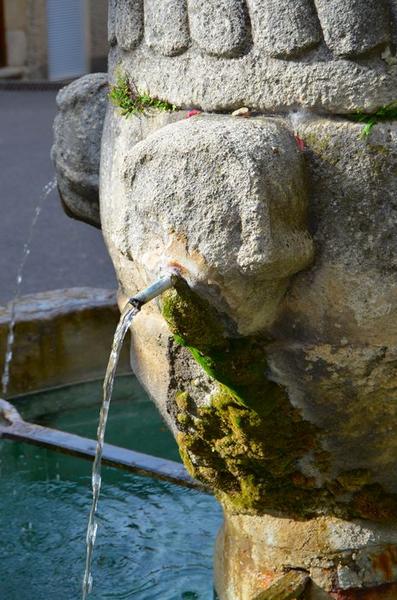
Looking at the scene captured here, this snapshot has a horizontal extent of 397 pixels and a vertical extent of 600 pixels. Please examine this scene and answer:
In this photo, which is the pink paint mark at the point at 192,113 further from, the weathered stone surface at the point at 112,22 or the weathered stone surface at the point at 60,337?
the weathered stone surface at the point at 60,337

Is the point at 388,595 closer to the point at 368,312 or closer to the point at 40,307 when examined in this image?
the point at 368,312

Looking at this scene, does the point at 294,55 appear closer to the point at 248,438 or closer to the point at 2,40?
the point at 248,438

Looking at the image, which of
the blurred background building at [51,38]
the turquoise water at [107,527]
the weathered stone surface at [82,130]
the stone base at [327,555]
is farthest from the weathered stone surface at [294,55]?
the blurred background building at [51,38]

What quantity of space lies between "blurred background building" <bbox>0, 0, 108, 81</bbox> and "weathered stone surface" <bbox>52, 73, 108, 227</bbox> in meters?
9.74

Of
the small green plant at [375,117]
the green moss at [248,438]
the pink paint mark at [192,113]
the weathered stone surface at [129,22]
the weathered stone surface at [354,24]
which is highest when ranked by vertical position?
the weathered stone surface at [129,22]

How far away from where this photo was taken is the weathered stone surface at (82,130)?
8.29 feet

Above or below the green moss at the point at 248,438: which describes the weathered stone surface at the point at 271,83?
above

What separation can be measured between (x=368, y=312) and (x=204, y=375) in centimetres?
32

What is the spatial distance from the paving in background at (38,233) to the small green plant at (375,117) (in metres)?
3.12

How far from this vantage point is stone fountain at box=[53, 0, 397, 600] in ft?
6.23

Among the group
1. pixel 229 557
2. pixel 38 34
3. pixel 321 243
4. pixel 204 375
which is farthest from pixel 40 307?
pixel 38 34

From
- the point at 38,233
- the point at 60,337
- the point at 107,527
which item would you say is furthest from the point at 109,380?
the point at 38,233

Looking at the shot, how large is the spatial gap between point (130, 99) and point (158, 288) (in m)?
0.47

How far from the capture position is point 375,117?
6.40ft
